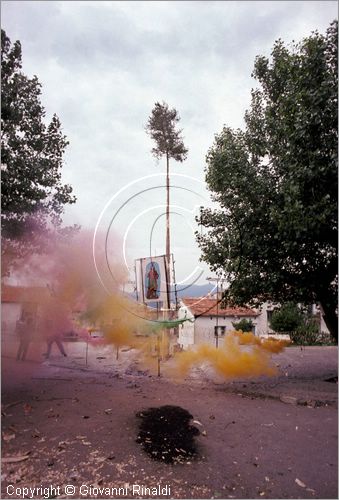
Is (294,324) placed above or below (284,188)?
below

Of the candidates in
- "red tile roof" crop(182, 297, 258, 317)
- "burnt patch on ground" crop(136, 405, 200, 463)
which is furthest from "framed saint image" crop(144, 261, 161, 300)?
"red tile roof" crop(182, 297, 258, 317)

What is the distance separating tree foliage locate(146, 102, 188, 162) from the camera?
1680 cm

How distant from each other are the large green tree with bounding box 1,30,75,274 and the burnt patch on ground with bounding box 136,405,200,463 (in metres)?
6.87

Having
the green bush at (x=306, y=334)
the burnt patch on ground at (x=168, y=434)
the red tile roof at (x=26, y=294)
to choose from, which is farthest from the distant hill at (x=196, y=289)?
the green bush at (x=306, y=334)

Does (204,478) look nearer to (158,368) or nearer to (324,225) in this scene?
(324,225)

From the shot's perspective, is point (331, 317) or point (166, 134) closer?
point (331, 317)

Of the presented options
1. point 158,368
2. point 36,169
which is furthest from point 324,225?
point 158,368

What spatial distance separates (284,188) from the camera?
33.8 feet

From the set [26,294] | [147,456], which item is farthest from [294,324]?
[147,456]

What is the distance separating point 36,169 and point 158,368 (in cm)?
1081

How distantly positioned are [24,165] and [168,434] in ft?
30.5

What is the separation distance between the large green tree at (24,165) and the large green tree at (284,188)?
6.04 meters

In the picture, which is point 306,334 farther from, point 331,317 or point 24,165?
point 24,165

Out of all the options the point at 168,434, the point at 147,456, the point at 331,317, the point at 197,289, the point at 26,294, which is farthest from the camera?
the point at 26,294
